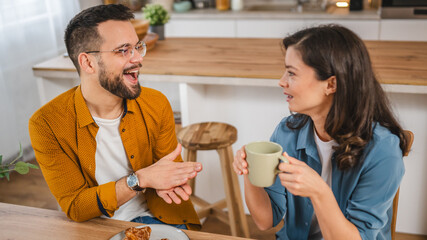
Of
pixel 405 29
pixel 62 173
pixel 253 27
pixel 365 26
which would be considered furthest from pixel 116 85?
pixel 405 29

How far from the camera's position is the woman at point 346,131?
117 cm

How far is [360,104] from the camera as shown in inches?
48.9

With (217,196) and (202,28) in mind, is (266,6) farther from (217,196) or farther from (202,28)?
(217,196)

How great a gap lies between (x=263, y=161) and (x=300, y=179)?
12 centimetres

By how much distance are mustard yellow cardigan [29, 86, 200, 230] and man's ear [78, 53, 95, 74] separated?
8 centimetres

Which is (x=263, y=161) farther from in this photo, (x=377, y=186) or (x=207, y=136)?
(x=207, y=136)

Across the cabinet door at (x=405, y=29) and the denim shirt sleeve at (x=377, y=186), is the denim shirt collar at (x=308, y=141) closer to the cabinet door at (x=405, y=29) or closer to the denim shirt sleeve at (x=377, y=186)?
the denim shirt sleeve at (x=377, y=186)

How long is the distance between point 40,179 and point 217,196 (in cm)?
142

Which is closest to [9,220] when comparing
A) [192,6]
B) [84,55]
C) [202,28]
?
[84,55]

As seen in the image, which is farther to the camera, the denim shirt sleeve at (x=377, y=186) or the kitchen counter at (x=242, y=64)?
the kitchen counter at (x=242, y=64)

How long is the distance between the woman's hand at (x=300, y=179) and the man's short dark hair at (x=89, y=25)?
0.81 m

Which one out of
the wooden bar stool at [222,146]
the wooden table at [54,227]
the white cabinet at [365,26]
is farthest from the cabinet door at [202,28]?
the wooden table at [54,227]

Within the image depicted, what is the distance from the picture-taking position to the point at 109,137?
1.58 metres

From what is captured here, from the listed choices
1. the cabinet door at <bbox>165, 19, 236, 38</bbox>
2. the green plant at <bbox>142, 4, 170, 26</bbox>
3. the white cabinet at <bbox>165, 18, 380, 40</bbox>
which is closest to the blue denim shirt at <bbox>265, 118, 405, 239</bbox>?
the green plant at <bbox>142, 4, 170, 26</bbox>
